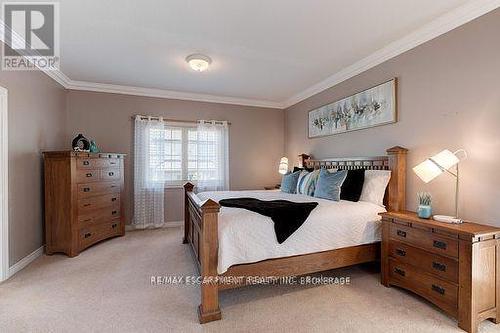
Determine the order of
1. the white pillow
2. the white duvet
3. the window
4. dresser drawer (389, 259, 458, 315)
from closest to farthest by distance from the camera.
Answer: dresser drawer (389, 259, 458, 315)
the white duvet
the white pillow
the window

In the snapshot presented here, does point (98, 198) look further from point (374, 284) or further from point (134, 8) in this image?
point (374, 284)

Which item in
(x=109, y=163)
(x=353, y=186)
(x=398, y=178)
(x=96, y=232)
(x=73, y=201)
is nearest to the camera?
(x=398, y=178)

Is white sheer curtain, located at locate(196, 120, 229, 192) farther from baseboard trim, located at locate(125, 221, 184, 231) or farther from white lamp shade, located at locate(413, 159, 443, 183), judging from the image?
white lamp shade, located at locate(413, 159, 443, 183)

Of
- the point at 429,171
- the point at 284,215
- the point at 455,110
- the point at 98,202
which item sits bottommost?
the point at 98,202

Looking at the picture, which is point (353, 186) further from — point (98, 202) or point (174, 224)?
point (98, 202)

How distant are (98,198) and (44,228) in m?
0.74

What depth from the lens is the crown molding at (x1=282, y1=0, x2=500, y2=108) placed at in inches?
84.7

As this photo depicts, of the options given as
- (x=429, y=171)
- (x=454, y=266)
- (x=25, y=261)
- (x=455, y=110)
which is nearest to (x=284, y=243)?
(x=454, y=266)

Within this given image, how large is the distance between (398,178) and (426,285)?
1111 millimetres

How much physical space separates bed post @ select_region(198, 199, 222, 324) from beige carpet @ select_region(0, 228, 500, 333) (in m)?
0.11

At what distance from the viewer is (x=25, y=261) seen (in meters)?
3.00

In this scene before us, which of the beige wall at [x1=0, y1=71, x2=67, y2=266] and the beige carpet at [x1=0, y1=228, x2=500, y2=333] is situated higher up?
the beige wall at [x1=0, y1=71, x2=67, y2=266]

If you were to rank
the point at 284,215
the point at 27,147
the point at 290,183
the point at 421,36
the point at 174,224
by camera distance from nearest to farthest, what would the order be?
the point at 284,215 → the point at 421,36 → the point at 27,147 → the point at 290,183 → the point at 174,224

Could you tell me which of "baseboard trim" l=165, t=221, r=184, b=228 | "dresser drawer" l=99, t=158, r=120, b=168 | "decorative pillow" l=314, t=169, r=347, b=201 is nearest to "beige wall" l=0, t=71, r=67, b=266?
"dresser drawer" l=99, t=158, r=120, b=168
